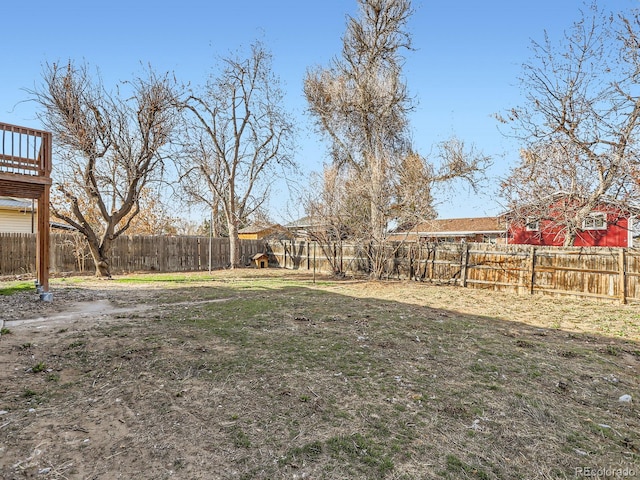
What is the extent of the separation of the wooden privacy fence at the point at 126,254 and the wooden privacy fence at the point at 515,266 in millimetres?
6734

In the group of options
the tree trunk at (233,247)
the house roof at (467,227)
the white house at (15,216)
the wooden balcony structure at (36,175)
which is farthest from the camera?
the house roof at (467,227)

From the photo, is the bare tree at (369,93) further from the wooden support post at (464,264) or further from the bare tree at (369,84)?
the wooden support post at (464,264)

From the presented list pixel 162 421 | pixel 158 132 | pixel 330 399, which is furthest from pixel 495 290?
pixel 158 132

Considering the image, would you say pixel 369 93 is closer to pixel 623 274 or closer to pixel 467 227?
pixel 623 274

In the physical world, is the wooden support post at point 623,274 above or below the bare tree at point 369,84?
below

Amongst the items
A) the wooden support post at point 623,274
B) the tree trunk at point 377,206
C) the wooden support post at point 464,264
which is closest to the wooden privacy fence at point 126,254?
the tree trunk at point 377,206

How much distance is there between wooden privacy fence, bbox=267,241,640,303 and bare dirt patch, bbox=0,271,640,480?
3.32 meters

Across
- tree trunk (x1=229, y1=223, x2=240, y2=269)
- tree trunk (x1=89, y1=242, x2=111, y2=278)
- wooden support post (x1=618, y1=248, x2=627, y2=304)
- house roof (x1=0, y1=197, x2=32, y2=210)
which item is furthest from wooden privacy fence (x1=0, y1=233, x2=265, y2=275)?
wooden support post (x1=618, y1=248, x2=627, y2=304)

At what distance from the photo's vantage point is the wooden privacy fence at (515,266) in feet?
28.9

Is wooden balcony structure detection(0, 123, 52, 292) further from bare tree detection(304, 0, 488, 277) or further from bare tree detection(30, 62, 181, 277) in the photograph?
bare tree detection(304, 0, 488, 277)

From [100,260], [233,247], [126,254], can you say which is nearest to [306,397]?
[100,260]

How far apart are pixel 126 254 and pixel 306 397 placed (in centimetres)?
1415

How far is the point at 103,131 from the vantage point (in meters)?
11.1

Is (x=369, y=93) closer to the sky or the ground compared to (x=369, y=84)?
closer to the ground
